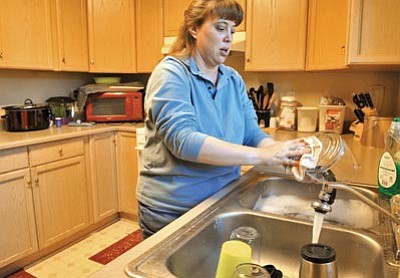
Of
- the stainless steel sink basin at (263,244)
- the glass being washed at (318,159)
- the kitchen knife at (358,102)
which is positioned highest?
the kitchen knife at (358,102)

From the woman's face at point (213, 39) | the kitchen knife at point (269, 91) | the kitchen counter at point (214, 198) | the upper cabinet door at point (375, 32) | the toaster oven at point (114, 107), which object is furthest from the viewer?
the toaster oven at point (114, 107)

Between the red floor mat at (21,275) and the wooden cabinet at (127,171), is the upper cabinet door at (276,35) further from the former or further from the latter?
the red floor mat at (21,275)

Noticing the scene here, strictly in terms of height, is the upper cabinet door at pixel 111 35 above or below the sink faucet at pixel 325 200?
above

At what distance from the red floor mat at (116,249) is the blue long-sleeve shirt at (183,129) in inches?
53.3

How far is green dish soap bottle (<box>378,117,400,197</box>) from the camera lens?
35.0 inches

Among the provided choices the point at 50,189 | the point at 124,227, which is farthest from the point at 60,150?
the point at 124,227

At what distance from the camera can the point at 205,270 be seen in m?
0.82

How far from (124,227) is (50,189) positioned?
719 mm

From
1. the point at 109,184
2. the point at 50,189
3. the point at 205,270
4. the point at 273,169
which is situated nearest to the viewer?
the point at 205,270

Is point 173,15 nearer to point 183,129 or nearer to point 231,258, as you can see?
point 183,129

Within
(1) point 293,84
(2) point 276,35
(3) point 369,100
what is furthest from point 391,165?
(1) point 293,84

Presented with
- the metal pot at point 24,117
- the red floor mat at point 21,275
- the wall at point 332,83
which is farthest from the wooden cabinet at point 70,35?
the red floor mat at point 21,275

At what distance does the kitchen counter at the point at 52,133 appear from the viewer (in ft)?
6.79

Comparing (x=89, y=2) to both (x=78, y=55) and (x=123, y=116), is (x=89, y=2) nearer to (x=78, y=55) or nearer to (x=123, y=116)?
(x=78, y=55)
